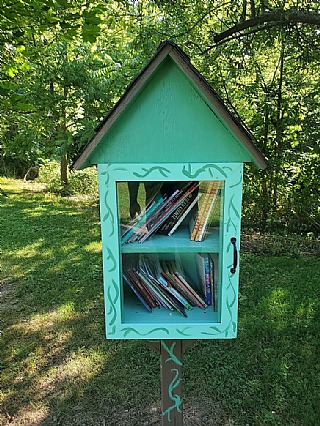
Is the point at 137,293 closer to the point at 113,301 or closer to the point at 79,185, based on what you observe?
the point at 113,301

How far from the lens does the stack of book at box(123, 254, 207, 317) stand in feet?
5.69

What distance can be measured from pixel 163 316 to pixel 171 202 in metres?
0.49

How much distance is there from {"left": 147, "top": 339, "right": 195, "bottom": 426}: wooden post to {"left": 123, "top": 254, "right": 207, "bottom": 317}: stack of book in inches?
8.2

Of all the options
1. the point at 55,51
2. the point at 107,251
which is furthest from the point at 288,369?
the point at 55,51

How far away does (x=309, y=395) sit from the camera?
3074mm

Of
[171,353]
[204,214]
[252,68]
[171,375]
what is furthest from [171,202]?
[252,68]

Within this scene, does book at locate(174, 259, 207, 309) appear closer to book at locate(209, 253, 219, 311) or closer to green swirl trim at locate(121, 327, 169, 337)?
book at locate(209, 253, 219, 311)

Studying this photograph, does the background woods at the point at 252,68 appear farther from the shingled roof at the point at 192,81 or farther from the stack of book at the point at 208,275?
the stack of book at the point at 208,275

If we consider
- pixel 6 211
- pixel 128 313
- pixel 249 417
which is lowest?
pixel 249 417

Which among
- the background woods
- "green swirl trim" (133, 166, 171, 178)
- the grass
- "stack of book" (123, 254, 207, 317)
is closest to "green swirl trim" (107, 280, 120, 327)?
"stack of book" (123, 254, 207, 317)

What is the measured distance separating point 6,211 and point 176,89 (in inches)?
331

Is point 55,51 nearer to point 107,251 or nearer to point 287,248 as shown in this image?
point 287,248

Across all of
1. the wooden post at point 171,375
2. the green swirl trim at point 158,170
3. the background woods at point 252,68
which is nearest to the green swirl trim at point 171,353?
the wooden post at point 171,375

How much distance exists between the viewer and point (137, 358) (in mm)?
3625
